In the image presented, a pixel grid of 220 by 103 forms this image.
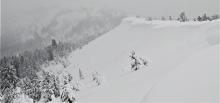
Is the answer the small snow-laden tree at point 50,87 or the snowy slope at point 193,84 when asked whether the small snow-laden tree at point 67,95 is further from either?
the small snow-laden tree at point 50,87

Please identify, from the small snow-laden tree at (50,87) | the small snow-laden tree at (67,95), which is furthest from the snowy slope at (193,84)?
the small snow-laden tree at (50,87)

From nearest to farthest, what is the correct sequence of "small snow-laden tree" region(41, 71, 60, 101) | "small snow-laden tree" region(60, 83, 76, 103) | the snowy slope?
1. the snowy slope
2. "small snow-laden tree" region(60, 83, 76, 103)
3. "small snow-laden tree" region(41, 71, 60, 101)

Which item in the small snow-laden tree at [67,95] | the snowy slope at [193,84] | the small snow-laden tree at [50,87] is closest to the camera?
the snowy slope at [193,84]

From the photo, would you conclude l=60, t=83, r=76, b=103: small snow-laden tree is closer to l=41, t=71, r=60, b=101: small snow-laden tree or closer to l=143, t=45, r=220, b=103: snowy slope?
l=143, t=45, r=220, b=103: snowy slope

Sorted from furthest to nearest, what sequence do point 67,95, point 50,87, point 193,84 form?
point 50,87, point 67,95, point 193,84

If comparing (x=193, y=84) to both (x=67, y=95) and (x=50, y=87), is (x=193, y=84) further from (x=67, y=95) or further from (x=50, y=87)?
(x=50, y=87)

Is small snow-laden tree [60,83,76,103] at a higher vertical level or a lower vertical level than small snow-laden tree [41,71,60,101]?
higher

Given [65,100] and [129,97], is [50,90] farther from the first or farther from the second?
[129,97]

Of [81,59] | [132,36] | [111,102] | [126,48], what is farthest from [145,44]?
[111,102]

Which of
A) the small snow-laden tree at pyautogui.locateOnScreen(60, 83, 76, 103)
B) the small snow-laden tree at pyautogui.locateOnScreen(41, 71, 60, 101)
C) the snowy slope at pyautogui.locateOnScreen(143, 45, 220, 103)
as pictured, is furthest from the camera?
the small snow-laden tree at pyautogui.locateOnScreen(41, 71, 60, 101)

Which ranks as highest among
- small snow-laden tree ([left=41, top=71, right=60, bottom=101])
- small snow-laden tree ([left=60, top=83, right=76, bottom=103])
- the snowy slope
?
the snowy slope

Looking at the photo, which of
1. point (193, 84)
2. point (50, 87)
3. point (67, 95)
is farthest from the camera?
point (50, 87)

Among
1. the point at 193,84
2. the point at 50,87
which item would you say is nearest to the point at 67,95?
the point at 193,84

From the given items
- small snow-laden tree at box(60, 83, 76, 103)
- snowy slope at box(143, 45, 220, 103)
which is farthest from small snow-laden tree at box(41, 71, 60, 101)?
snowy slope at box(143, 45, 220, 103)
